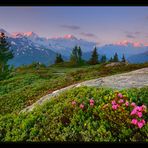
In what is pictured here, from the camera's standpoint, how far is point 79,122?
437 inches

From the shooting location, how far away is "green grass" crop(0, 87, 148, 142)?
10453 millimetres

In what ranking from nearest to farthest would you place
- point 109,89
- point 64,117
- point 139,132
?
point 139,132, point 64,117, point 109,89

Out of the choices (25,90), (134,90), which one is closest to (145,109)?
(134,90)

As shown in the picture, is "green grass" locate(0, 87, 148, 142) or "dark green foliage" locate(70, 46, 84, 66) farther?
"dark green foliage" locate(70, 46, 84, 66)

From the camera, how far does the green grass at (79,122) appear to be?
10453 mm

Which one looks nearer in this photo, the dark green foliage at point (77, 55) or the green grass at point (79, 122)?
the green grass at point (79, 122)

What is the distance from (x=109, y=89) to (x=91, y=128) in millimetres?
2272

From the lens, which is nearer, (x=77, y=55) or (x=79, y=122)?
(x=79, y=122)

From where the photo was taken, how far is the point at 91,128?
10742 millimetres

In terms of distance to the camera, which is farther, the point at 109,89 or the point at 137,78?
the point at 137,78

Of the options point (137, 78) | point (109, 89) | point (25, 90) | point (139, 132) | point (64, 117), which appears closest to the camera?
point (139, 132)
